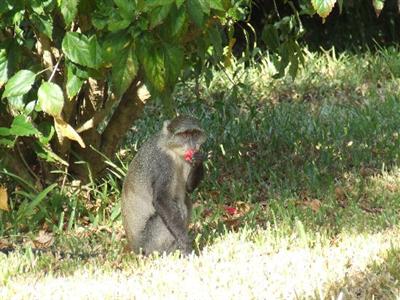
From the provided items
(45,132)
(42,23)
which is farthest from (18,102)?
(42,23)

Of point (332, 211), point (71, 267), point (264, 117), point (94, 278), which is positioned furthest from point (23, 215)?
point (264, 117)

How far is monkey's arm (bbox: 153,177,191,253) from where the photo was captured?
18.8ft

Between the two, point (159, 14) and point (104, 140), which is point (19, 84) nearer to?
point (159, 14)

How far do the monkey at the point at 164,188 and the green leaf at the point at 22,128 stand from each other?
0.71 meters

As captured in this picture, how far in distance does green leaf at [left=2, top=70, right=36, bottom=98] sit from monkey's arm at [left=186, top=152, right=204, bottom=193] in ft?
3.51

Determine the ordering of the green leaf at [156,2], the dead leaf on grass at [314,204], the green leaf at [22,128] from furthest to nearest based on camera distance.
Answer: the dead leaf on grass at [314,204] → the green leaf at [22,128] → the green leaf at [156,2]

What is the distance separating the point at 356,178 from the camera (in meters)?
7.50

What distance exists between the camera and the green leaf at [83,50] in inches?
217

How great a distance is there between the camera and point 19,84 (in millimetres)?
5746

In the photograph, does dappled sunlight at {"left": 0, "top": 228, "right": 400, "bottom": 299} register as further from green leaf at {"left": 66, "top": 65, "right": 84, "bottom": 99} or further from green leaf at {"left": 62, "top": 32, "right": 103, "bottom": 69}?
green leaf at {"left": 62, "top": 32, "right": 103, "bottom": 69}

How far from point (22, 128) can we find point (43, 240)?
2.89 feet

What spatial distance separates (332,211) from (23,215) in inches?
83.3

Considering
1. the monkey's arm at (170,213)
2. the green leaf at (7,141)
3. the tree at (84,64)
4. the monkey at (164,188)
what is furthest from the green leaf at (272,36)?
the green leaf at (7,141)

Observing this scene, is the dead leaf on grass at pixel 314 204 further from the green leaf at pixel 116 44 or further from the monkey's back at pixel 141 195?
the green leaf at pixel 116 44
